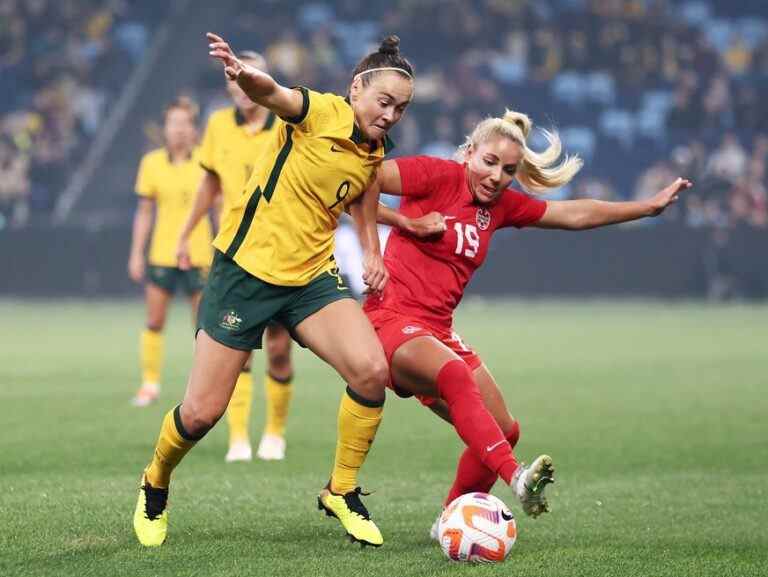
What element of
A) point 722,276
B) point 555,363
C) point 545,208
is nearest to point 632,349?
point 555,363

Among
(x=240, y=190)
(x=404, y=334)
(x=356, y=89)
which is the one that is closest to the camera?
(x=356, y=89)

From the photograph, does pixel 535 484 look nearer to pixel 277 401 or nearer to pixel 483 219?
pixel 483 219

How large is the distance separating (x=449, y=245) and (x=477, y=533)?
1396mm

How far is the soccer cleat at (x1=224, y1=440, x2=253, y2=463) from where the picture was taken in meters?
8.89

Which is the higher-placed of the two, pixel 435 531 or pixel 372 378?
pixel 372 378

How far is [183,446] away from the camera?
617 centimetres

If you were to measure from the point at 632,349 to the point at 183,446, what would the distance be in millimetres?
11383

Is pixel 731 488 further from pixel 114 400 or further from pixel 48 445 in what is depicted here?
pixel 114 400

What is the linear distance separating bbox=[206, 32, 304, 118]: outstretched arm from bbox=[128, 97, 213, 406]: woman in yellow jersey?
5748 mm

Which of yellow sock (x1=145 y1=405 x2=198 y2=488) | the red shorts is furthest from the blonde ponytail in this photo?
yellow sock (x1=145 y1=405 x2=198 y2=488)

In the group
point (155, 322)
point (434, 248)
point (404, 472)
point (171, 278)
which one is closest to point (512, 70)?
point (171, 278)

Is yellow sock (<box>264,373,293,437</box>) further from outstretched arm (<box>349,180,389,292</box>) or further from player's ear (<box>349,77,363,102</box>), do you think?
player's ear (<box>349,77,363,102</box>)

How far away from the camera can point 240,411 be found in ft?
29.8

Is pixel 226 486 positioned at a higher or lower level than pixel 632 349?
lower
